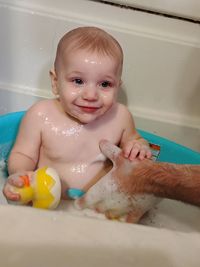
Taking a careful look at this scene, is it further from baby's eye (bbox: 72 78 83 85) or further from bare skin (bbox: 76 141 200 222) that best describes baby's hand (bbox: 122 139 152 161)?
baby's eye (bbox: 72 78 83 85)

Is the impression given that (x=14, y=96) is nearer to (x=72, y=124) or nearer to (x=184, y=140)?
(x=72, y=124)

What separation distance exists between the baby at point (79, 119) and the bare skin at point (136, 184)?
0.14 ft

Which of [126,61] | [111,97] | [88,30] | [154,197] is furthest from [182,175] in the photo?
[126,61]

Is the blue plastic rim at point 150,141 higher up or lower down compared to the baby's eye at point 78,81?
lower down

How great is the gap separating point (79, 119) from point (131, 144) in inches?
5.3

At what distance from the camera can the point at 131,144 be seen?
1.00 metres

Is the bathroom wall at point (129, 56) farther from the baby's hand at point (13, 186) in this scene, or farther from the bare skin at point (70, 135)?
the baby's hand at point (13, 186)

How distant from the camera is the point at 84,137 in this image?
106 cm

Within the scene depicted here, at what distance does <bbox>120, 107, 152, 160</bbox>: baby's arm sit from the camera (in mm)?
965

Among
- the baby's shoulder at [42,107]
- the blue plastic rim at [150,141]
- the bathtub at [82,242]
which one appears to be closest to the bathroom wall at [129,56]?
the blue plastic rim at [150,141]

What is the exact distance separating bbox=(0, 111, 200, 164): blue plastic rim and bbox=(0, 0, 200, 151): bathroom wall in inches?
5.4

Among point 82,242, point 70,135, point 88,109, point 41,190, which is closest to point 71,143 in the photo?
point 70,135

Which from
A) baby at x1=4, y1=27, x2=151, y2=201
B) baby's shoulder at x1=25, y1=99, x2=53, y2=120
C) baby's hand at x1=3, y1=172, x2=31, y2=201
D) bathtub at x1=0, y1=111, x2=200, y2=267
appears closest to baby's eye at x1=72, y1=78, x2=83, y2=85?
baby at x1=4, y1=27, x2=151, y2=201

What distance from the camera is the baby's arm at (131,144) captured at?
3.17 feet
